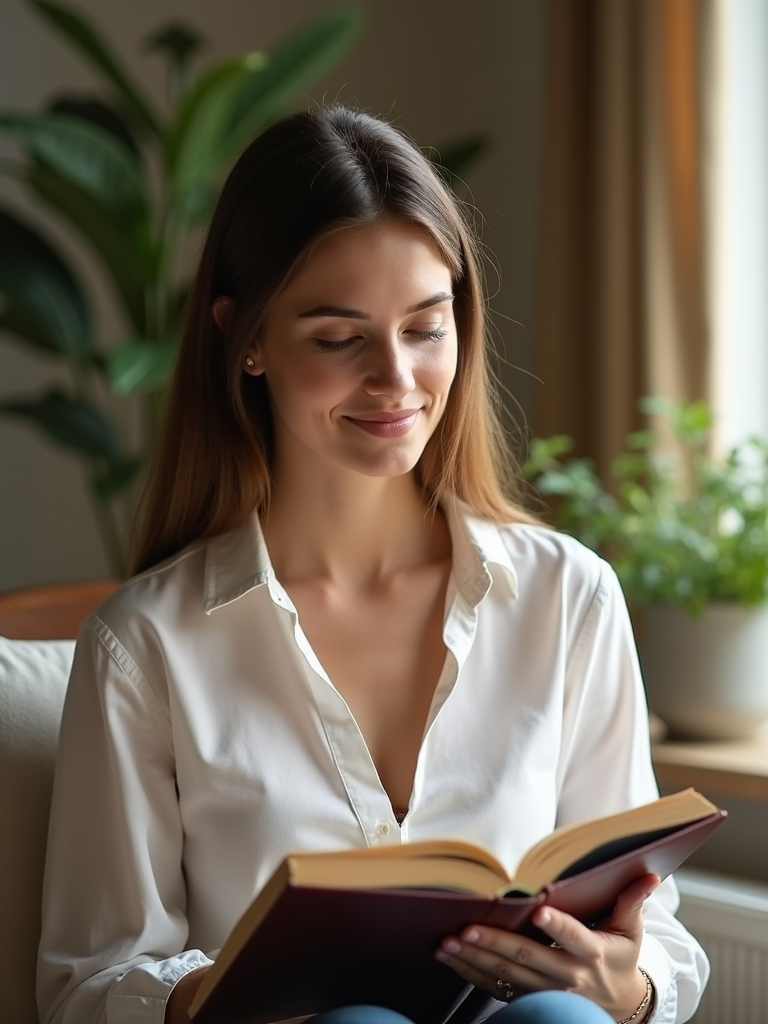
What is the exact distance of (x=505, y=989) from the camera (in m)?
1.06

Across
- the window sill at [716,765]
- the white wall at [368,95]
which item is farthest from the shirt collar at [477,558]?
the white wall at [368,95]

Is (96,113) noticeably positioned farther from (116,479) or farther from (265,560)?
(265,560)

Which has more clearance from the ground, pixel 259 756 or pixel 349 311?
pixel 349 311

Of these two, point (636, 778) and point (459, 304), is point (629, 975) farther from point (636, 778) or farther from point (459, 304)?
point (459, 304)

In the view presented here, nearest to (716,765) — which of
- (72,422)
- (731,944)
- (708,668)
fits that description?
(708,668)

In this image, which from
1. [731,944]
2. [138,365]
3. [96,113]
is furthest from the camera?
[96,113]

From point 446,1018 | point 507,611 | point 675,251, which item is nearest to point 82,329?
point 675,251

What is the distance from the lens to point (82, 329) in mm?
2408

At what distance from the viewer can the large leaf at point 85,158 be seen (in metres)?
2.12

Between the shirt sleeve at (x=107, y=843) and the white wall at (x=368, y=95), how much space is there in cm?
153

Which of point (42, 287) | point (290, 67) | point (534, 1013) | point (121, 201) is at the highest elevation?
point (290, 67)

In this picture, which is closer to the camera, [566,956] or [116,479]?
[566,956]

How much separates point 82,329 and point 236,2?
1.00 m

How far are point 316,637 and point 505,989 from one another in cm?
47
